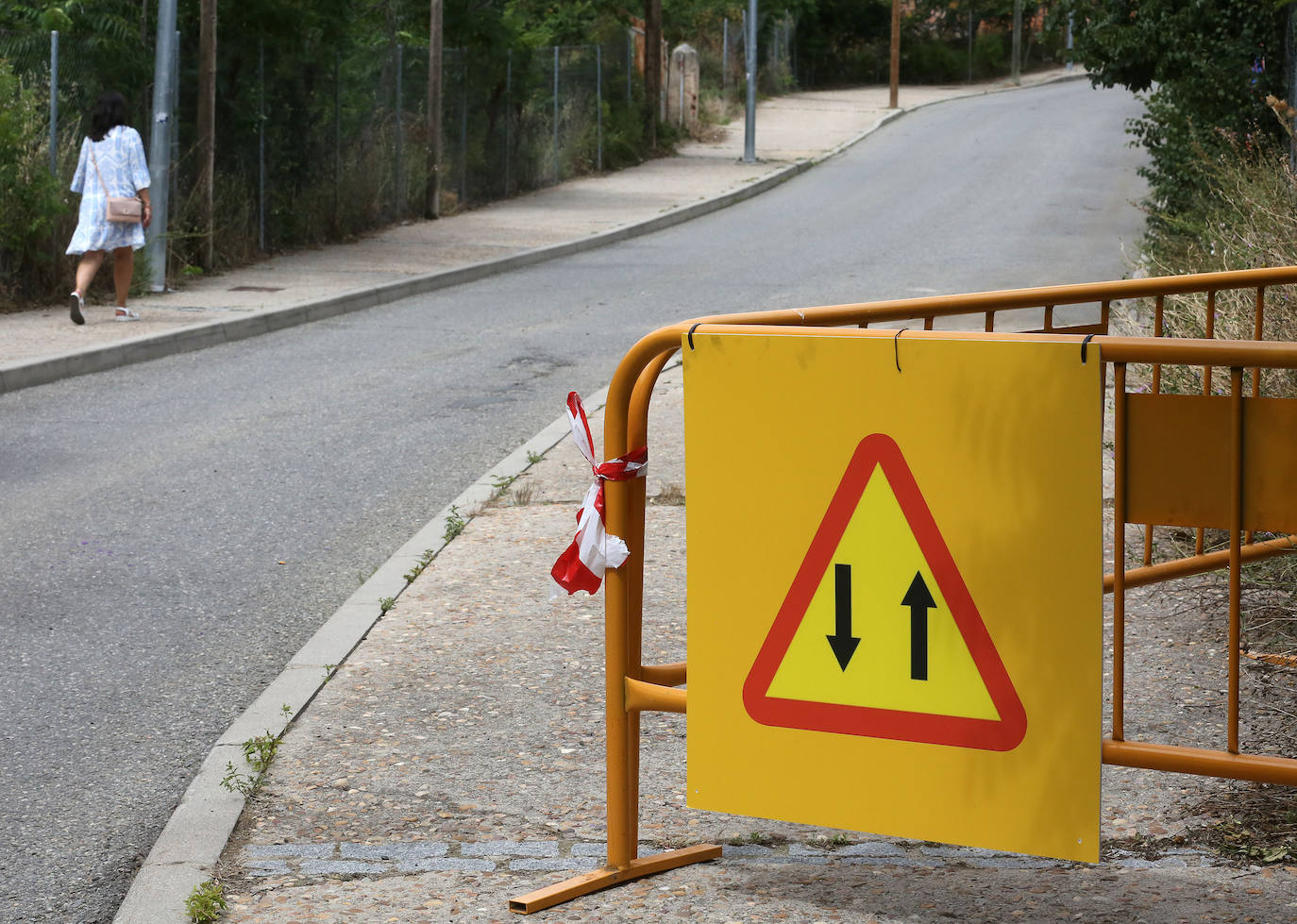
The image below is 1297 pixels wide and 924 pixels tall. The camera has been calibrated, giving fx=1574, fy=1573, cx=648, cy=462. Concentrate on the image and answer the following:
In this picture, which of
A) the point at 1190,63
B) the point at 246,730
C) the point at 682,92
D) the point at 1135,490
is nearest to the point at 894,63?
the point at 682,92

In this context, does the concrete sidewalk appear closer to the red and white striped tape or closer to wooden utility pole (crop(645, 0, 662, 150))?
wooden utility pole (crop(645, 0, 662, 150))

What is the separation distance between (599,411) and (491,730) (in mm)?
5280

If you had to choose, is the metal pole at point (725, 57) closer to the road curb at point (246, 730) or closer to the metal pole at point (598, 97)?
the metal pole at point (598, 97)

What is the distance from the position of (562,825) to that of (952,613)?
1.39 meters

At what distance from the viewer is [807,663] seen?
333 cm

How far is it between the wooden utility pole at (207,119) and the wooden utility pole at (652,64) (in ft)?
56.4

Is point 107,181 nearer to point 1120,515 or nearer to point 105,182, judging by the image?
point 105,182

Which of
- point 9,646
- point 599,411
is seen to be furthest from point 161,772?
point 599,411

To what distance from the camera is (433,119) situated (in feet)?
74.6

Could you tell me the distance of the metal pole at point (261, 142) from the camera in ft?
60.3

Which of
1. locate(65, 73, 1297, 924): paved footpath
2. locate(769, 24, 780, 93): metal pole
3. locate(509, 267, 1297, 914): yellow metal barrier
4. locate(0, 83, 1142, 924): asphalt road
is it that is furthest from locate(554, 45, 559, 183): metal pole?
locate(509, 267, 1297, 914): yellow metal barrier

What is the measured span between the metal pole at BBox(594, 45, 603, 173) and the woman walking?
17755 mm

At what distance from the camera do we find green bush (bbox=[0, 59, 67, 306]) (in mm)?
13789

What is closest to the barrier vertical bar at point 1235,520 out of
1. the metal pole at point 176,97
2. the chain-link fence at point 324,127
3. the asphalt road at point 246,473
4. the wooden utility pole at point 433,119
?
the asphalt road at point 246,473
